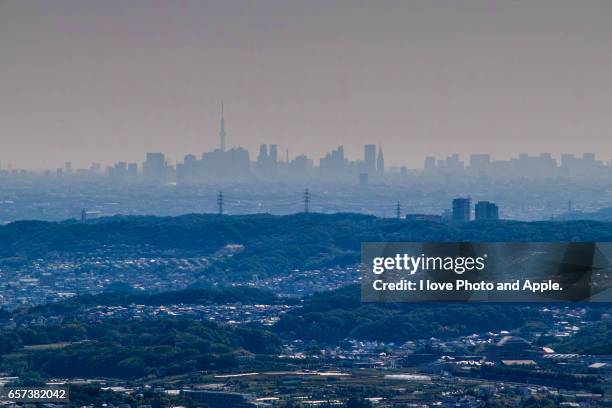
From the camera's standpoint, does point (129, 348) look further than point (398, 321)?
No

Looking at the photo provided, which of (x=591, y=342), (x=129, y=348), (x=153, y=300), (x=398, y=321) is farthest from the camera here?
(x=153, y=300)

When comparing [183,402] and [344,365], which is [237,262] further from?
[183,402]

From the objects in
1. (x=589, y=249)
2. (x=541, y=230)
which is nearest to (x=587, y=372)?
(x=589, y=249)

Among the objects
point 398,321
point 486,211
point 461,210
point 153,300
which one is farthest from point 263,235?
point 398,321

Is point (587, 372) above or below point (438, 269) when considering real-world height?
below

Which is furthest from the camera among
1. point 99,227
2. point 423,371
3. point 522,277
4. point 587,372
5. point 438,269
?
point 99,227
